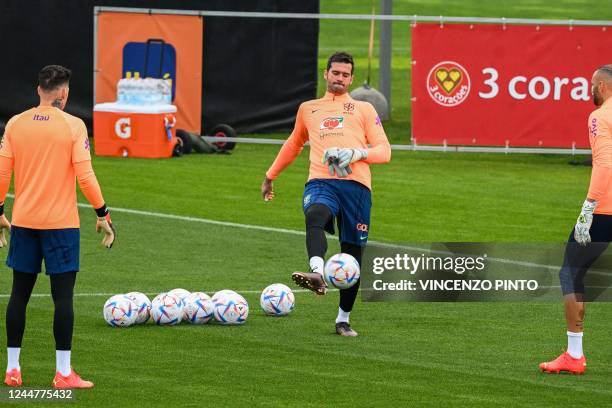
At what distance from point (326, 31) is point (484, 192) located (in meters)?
34.5

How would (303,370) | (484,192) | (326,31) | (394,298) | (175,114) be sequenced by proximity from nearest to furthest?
(303,370) → (394,298) → (484,192) → (175,114) → (326,31)

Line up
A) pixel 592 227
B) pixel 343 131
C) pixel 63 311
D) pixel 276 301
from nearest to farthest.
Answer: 1. pixel 63 311
2. pixel 592 227
3. pixel 343 131
4. pixel 276 301

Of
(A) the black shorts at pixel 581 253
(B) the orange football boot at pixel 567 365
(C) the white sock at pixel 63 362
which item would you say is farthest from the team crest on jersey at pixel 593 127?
(C) the white sock at pixel 63 362

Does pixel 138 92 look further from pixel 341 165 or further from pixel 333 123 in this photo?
pixel 341 165

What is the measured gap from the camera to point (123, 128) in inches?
1038

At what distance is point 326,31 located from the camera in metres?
57.3

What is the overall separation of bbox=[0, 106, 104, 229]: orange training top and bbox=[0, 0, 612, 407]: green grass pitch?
1273mm

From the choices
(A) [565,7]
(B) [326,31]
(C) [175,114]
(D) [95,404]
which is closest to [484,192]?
(C) [175,114]

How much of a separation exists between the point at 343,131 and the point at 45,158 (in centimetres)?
347

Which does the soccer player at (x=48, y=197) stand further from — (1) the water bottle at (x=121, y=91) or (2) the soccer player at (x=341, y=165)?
(1) the water bottle at (x=121, y=91)

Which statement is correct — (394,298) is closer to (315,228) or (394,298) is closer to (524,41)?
(315,228)

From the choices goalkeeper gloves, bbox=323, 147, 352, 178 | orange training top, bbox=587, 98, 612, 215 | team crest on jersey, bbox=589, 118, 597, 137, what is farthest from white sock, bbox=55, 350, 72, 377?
team crest on jersey, bbox=589, 118, 597, 137

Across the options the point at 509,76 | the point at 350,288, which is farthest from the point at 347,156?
the point at 509,76

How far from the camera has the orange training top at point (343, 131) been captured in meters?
12.7
